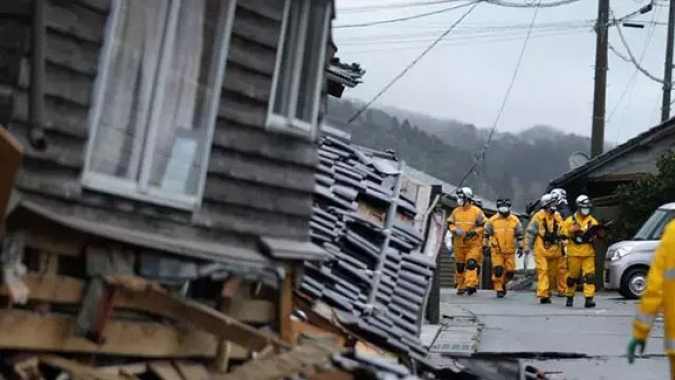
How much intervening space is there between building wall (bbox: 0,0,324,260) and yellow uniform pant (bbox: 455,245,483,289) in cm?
1259

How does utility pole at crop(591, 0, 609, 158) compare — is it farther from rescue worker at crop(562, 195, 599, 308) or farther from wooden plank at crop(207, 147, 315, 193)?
wooden plank at crop(207, 147, 315, 193)

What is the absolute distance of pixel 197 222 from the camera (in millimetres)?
7445

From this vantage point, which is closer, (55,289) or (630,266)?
(55,289)

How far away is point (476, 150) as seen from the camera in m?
75.0

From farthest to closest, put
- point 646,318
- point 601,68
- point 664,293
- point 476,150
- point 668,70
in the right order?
point 476,150 → point 668,70 → point 601,68 → point 646,318 → point 664,293

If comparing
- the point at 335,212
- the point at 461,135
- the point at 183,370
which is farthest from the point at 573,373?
the point at 461,135

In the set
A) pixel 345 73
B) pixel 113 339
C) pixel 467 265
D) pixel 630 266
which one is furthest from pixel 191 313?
pixel 630 266

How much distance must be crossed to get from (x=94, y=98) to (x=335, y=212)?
11.8 feet

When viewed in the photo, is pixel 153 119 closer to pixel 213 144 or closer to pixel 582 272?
pixel 213 144

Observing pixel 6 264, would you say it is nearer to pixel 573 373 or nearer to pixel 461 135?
pixel 573 373

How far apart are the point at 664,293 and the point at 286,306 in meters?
2.70

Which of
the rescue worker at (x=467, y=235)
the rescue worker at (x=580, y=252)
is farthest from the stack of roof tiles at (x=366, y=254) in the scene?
the rescue worker at (x=467, y=235)

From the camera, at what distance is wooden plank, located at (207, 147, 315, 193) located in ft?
24.8

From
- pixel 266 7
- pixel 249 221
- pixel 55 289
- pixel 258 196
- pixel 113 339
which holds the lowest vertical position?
pixel 113 339
